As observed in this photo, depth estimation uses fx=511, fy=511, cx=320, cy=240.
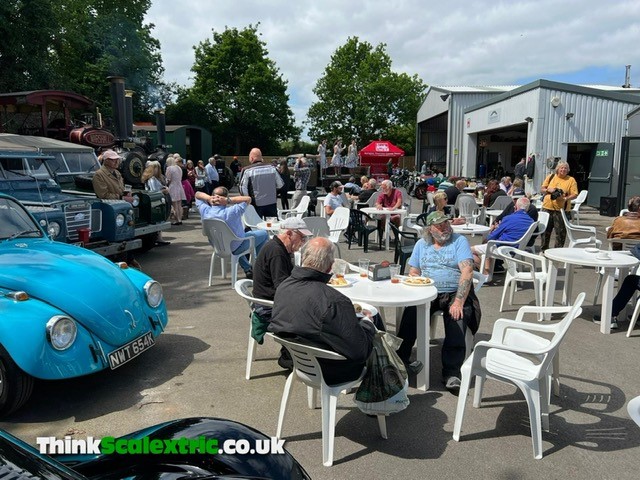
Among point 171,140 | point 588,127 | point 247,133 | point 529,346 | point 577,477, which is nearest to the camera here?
point 577,477

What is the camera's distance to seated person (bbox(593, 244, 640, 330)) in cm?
553

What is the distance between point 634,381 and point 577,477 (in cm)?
172

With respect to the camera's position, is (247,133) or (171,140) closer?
(171,140)

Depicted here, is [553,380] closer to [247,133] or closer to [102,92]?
[102,92]

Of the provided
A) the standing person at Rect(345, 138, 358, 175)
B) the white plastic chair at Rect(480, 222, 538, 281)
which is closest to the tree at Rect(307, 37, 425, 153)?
the standing person at Rect(345, 138, 358, 175)

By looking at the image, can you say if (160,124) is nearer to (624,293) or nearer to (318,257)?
(624,293)

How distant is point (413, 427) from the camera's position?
3.54 metres

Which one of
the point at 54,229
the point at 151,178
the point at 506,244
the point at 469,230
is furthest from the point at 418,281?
the point at 151,178

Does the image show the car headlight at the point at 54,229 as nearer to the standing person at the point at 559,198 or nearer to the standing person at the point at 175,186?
the standing person at the point at 175,186

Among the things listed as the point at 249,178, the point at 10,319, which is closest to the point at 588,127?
the point at 249,178

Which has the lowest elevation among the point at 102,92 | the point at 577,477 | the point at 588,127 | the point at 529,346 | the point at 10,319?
the point at 577,477

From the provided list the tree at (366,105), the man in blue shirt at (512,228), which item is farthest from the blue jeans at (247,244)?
the tree at (366,105)

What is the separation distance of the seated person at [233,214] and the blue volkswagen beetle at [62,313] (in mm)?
2773

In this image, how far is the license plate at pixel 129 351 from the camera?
151 inches
